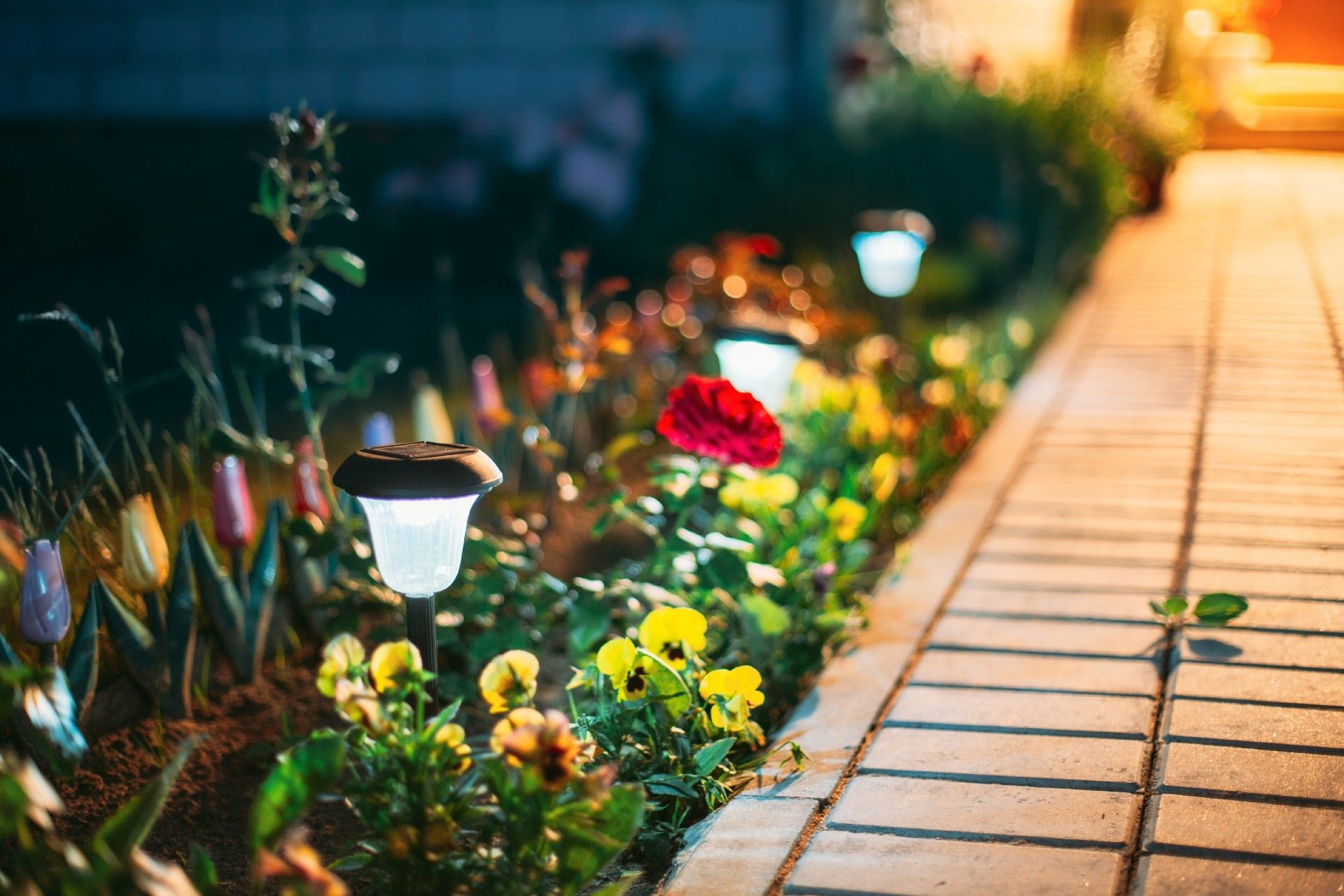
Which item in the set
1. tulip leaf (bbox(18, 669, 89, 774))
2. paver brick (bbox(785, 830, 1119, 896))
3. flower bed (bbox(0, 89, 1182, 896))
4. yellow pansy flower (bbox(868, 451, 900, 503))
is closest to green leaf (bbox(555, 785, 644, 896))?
flower bed (bbox(0, 89, 1182, 896))

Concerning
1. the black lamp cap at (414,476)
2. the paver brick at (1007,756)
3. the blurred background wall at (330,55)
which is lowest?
the paver brick at (1007,756)

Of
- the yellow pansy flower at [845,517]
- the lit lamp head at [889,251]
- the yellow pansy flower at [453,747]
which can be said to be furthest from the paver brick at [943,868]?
the lit lamp head at [889,251]

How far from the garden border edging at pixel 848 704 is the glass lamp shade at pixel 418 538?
55cm

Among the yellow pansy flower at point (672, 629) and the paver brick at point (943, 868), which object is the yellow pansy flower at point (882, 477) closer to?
the yellow pansy flower at point (672, 629)

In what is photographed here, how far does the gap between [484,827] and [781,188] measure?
17.5 ft

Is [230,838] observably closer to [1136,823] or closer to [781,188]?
[1136,823]

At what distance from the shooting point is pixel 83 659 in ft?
6.74

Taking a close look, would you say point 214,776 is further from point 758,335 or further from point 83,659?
point 758,335

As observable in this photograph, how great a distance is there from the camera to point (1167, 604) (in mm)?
2492

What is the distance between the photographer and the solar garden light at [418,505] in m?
1.87

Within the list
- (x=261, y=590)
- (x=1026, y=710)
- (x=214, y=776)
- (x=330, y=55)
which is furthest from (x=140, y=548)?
(x=330, y=55)

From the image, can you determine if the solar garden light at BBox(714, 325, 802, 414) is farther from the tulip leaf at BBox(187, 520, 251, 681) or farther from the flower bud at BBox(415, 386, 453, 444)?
the tulip leaf at BBox(187, 520, 251, 681)

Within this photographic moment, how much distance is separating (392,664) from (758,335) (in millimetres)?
1875

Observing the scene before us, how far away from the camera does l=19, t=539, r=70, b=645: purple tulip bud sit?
199 centimetres
